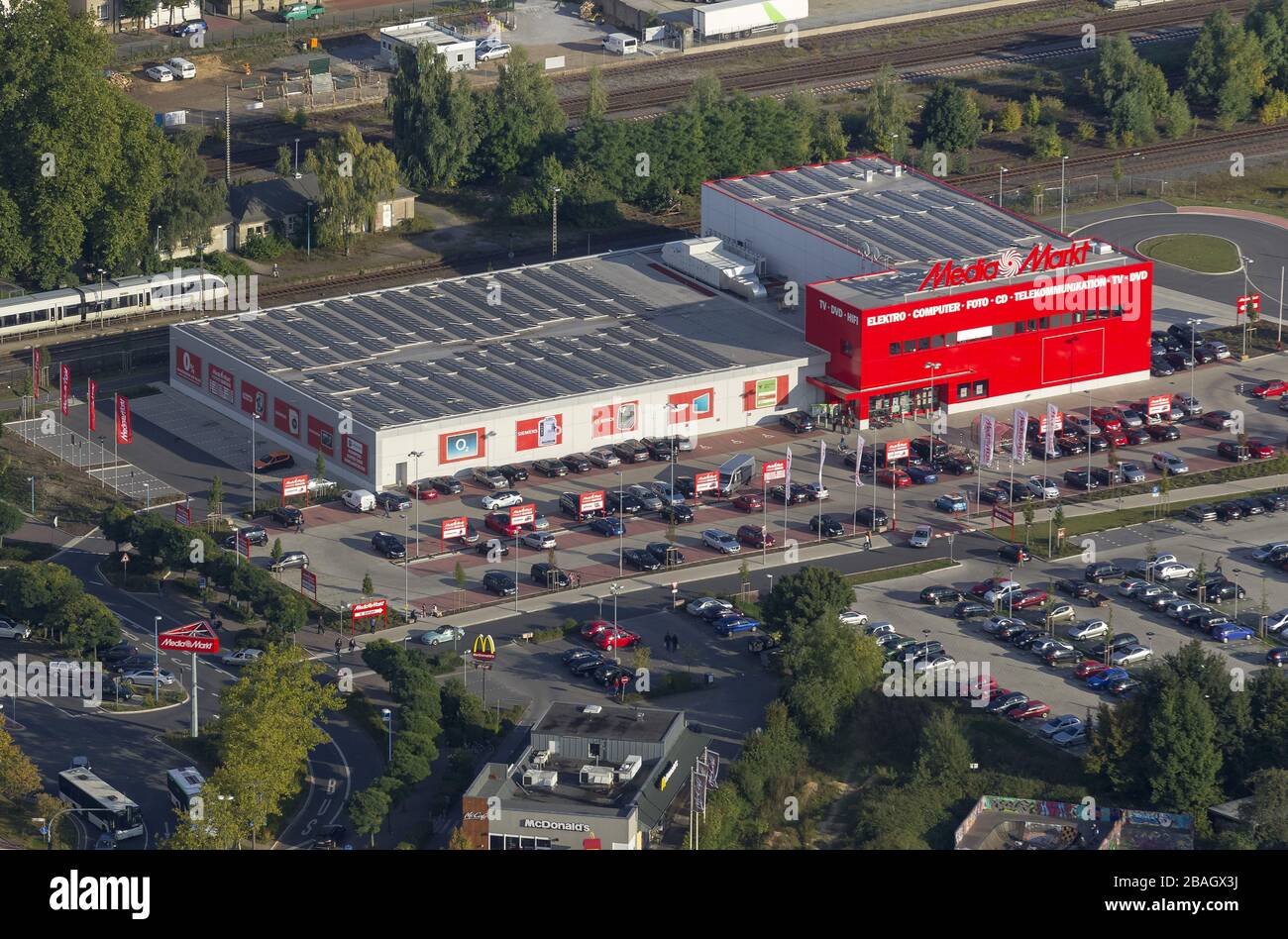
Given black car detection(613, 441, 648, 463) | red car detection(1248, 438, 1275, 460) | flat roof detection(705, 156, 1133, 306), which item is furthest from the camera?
flat roof detection(705, 156, 1133, 306)

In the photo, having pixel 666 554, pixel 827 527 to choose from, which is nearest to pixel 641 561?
pixel 666 554

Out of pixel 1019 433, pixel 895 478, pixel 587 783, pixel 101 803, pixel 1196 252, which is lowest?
pixel 101 803

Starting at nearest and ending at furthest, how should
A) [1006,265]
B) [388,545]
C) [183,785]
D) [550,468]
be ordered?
1. [183,785]
2. [388,545]
3. [550,468]
4. [1006,265]

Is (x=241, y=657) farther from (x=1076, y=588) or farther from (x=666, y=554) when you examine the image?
(x=1076, y=588)

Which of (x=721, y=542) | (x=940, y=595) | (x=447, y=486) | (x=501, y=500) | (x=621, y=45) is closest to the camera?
(x=940, y=595)

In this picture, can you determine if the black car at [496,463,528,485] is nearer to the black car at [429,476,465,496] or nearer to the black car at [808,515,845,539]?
the black car at [429,476,465,496]

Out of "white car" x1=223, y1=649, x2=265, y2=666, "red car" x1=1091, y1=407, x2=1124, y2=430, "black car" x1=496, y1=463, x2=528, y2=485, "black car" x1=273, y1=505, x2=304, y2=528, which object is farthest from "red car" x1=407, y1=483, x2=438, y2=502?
"red car" x1=1091, y1=407, x2=1124, y2=430
